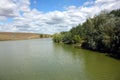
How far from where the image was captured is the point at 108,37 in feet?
107

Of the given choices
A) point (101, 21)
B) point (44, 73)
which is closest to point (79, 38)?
point (101, 21)

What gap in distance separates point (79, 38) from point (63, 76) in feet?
127

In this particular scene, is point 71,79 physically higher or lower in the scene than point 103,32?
lower

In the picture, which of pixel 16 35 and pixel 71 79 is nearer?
pixel 71 79

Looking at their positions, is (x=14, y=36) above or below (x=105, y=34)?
above

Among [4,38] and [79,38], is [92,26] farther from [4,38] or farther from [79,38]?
[4,38]

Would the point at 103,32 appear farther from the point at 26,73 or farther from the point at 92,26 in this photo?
the point at 26,73

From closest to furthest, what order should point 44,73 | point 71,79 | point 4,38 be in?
point 71,79 → point 44,73 → point 4,38

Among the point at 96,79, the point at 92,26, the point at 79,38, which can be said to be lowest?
the point at 96,79

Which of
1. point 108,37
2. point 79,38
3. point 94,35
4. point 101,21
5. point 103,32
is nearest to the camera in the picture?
point 108,37

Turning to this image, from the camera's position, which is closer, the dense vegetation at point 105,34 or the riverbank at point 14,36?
the dense vegetation at point 105,34

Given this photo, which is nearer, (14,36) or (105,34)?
(105,34)

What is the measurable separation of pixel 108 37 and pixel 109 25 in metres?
3.02

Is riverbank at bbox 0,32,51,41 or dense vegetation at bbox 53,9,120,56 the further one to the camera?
riverbank at bbox 0,32,51,41
